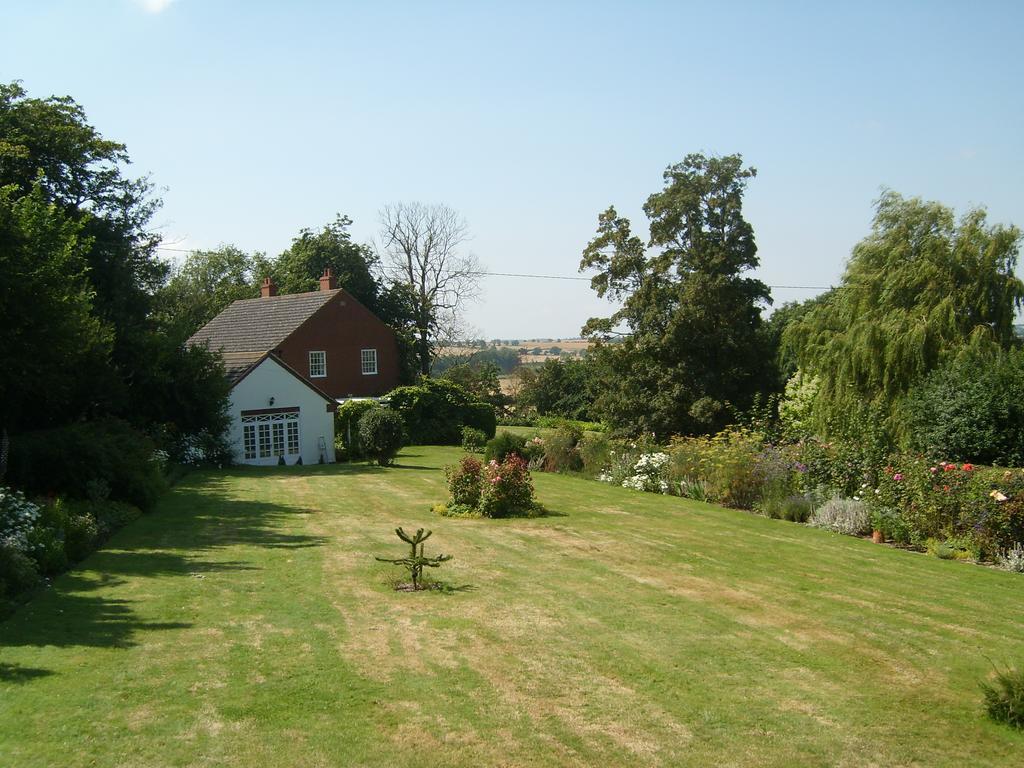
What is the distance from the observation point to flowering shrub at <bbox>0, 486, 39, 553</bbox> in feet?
36.3

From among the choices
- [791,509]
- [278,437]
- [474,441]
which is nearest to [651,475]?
[791,509]

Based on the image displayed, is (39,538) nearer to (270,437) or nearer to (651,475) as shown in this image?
(651,475)

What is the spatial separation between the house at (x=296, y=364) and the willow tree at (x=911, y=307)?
19.5 m

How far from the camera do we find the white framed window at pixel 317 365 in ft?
151

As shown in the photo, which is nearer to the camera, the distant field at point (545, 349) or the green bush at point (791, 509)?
the green bush at point (791, 509)

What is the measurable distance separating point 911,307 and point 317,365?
3073 centimetres

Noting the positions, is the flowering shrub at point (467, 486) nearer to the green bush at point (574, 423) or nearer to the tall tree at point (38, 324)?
the tall tree at point (38, 324)

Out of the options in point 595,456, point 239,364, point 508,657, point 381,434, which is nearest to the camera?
point 508,657

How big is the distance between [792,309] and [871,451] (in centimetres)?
3953

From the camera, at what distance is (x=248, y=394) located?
33531mm

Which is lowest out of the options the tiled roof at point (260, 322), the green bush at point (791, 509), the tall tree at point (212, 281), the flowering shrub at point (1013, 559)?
the flowering shrub at point (1013, 559)

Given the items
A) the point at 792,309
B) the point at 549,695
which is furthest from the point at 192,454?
the point at 792,309

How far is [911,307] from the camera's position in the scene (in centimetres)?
2448

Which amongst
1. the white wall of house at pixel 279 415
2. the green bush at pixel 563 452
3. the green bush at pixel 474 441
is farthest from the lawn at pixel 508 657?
the green bush at pixel 474 441
